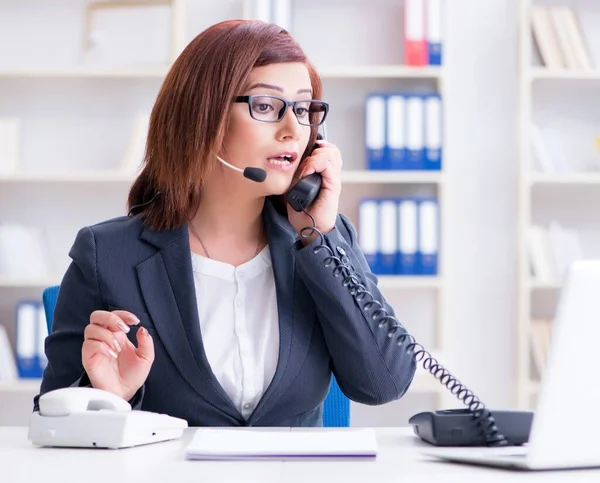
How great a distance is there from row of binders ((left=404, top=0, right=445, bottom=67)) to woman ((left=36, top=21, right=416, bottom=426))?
1.92m

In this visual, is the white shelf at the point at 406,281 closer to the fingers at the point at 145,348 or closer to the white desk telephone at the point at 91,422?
the fingers at the point at 145,348

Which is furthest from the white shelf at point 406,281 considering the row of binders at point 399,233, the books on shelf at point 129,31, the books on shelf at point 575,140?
the books on shelf at point 129,31

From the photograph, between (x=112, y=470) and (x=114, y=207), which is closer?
(x=112, y=470)

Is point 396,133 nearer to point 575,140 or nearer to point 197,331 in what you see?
point 575,140

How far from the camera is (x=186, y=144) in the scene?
1641 millimetres

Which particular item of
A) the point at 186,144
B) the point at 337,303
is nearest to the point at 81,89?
the point at 186,144

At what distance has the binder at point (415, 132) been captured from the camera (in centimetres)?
348

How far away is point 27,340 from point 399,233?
58.7 inches

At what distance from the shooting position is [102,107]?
12.4 feet

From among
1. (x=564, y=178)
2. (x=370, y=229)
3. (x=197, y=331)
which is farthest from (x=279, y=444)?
(x=564, y=178)

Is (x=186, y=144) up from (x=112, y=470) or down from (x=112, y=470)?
up

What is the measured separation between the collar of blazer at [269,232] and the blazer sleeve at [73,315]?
0.10m

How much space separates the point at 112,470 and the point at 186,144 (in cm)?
73

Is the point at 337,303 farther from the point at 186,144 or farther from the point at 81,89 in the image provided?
the point at 81,89
